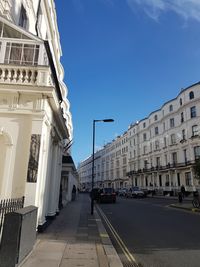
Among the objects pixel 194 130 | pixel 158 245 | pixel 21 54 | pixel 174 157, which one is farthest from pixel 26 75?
pixel 174 157

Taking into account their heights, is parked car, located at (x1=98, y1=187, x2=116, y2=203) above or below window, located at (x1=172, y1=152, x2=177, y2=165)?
below

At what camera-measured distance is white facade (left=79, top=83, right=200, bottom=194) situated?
149 ft

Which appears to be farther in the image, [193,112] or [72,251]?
[193,112]

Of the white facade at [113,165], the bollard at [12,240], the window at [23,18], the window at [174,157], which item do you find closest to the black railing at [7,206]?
the bollard at [12,240]

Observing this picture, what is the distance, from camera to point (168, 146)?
5384 cm

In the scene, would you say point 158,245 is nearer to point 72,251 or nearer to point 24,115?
point 72,251

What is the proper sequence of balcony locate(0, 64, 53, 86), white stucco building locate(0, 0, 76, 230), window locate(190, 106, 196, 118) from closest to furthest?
white stucco building locate(0, 0, 76, 230) < balcony locate(0, 64, 53, 86) < window locate(190, 106, 196, 118)

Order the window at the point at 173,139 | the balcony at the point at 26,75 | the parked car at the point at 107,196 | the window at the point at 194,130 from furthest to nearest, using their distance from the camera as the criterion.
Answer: the window at the point at 173,139
the window at the point at 194,130
the parked car at the point at 107,196
the balcony at the point at 26,75

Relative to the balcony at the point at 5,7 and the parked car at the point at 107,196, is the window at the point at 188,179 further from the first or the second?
the balcony at the point at 5,7

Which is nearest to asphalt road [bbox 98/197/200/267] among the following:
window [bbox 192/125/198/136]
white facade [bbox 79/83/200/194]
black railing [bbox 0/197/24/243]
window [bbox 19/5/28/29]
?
black railing [bbox 0/197/24/243]

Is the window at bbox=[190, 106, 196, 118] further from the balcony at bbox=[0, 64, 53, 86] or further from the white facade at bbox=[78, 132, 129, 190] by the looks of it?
the balcony at bbox=[0, 64, 53, 86]

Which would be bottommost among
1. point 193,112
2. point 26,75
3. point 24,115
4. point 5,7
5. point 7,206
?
point 7,206

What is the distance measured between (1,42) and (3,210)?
6491 mm

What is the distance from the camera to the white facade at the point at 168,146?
45.4 meters
